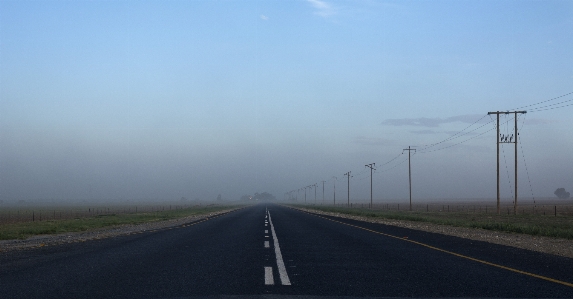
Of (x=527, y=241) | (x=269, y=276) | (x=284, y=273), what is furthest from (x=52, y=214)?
(x=269, y=276)

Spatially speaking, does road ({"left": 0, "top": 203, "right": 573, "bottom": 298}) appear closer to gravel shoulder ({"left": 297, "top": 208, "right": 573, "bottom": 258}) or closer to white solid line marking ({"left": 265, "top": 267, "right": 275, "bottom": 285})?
white solid line marking ({"left": 265, "top": 267, "right": 275, "bottom": 285})

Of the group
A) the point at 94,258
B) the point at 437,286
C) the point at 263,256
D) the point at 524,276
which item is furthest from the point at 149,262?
the point at 524,276

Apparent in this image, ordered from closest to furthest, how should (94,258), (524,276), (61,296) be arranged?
1. (61,296)
2. (524,276)
3. (94,258)

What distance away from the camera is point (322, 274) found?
11.2 meters

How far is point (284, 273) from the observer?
1117 cm

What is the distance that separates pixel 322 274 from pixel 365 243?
882 centimetres

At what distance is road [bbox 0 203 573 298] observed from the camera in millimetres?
8969

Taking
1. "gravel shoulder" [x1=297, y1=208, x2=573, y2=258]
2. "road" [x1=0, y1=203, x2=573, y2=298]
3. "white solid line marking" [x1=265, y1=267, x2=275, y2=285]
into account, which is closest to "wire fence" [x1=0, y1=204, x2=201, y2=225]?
"road" [x1=0, y1=203, x2=573, y2=298]

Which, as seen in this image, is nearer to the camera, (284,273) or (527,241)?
(284,273)

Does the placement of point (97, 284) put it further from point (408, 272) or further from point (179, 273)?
point (408, 272)

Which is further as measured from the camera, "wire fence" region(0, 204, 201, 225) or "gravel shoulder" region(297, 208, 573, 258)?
"wire fence" region(0, 204, 201, 225)

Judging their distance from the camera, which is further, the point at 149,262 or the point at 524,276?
the point at 149,262

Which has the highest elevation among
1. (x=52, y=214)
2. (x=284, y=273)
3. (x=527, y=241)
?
(x=284, y=273)

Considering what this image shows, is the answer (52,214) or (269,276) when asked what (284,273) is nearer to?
(269,276)
